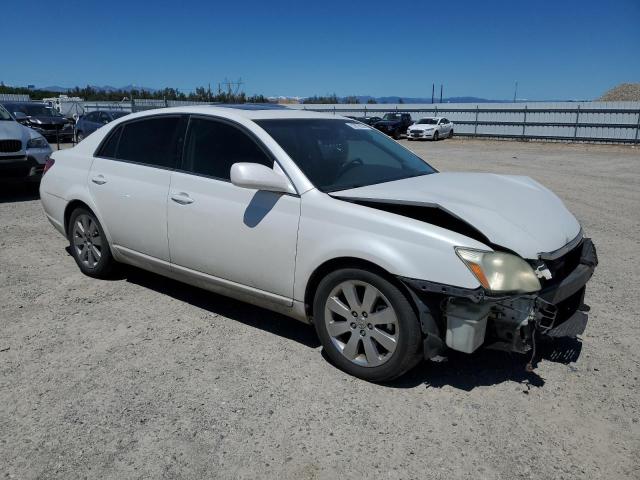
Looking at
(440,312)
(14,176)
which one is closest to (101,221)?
(440,312)

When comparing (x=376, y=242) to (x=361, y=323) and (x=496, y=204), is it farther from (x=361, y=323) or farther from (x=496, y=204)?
(x=496, y=204)

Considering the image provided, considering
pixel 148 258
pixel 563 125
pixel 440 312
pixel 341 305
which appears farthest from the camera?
pixel 563 125

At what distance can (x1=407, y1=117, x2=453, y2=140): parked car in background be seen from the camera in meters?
31.5

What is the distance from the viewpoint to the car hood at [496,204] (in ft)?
10.2

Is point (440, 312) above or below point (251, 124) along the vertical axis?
below

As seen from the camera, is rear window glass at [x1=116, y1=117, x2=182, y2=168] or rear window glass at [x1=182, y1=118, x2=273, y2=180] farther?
rear window glass at [x1=116, y1=117, x2=182, y2=168]

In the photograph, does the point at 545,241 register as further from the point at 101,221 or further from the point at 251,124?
the point at 101,221

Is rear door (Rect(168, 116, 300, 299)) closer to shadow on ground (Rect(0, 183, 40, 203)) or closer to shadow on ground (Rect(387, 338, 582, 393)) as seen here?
shadow on ground (Rect(387, 338, 582, 393))

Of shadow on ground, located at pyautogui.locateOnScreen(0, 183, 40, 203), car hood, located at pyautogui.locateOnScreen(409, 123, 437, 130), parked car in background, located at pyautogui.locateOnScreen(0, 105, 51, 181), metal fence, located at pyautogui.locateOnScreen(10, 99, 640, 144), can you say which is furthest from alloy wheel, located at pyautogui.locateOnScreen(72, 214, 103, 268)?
car hood, located at pyautogui.locateOnScreen(409, 123, 437, 130)

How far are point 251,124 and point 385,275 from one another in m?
1.59

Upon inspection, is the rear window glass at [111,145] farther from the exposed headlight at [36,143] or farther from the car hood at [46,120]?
the car hood at [46,120]

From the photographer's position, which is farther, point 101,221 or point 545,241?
point 101,221

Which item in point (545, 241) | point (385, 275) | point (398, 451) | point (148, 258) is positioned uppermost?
point (545, 241)

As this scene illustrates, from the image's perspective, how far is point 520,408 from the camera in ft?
10.2
